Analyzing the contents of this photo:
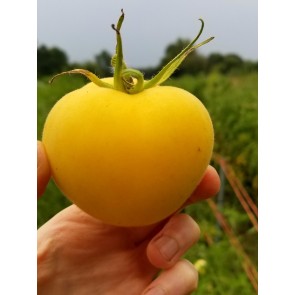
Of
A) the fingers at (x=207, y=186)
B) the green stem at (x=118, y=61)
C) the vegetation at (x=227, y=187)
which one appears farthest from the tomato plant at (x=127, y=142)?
the vegetation at (x=227, y=187)

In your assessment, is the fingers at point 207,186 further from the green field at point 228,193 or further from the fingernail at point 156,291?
the green field at point 228,193

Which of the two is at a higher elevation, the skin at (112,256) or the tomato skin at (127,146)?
the tomato skin at (127,146)

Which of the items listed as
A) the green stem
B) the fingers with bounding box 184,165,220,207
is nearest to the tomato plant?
the green stem

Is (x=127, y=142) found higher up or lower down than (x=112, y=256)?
higher up

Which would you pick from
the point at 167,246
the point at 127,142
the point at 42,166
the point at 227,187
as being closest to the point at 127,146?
the point at 127,142

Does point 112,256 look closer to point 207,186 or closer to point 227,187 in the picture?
point 207,186

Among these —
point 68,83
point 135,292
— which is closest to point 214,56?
point 135,292
